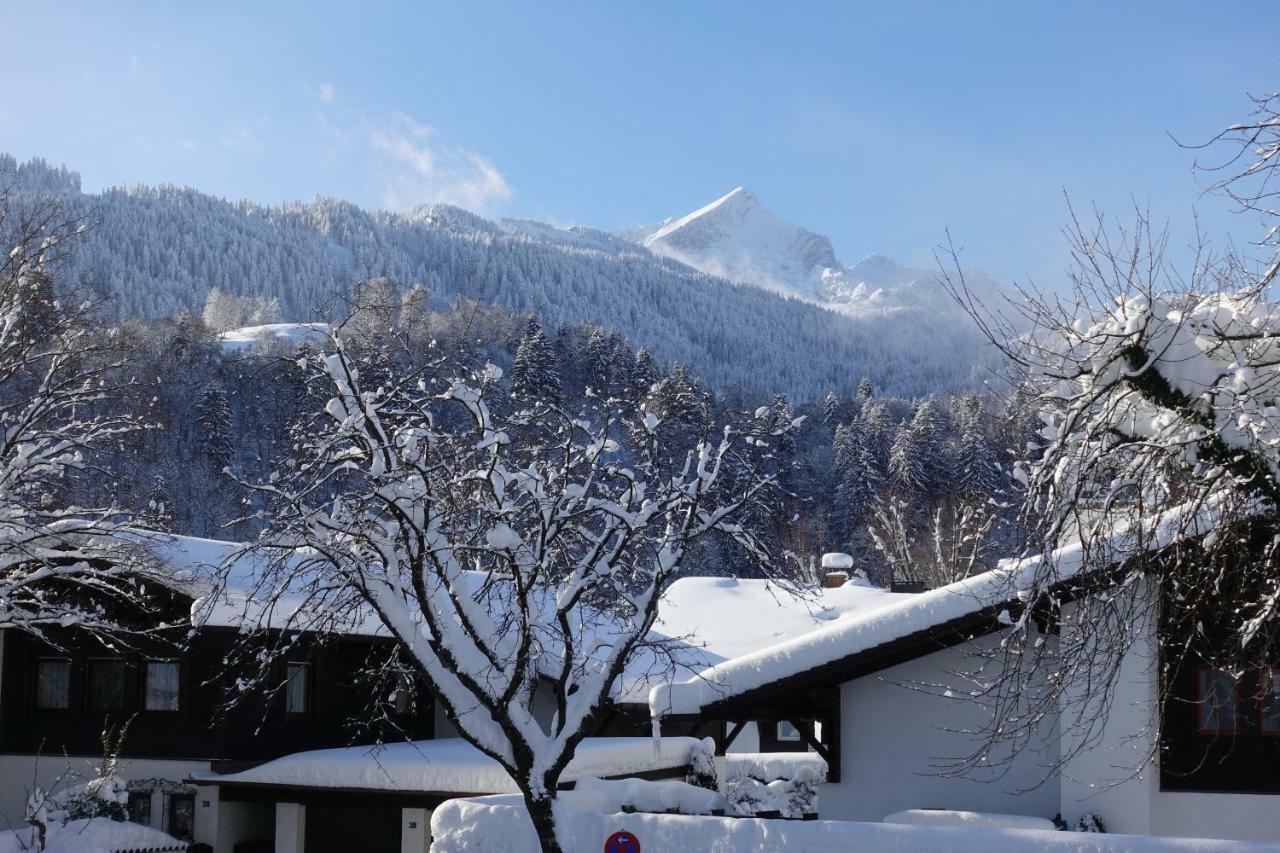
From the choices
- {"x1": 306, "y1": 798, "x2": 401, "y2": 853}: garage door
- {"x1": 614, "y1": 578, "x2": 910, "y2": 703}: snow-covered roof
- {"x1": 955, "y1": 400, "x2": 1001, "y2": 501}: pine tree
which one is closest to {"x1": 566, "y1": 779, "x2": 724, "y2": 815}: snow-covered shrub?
{"x1": 306, "y1": 798, "x2": 401, "y2": 853}: garage door

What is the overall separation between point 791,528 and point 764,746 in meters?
23.9

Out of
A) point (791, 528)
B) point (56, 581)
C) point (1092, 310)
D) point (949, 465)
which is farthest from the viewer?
point (949, 465)

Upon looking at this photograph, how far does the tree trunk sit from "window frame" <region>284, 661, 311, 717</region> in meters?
10.6

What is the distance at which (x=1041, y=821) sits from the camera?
504 inches

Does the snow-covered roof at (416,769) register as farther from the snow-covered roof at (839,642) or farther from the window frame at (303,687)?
the snow-covered roof at (839,642)

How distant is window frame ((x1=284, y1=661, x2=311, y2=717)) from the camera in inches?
877

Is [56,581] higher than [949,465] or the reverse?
the reverse

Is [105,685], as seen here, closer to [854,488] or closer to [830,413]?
[854,488]

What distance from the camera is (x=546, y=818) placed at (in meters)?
12.8

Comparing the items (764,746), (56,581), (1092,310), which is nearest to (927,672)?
(1092,310)

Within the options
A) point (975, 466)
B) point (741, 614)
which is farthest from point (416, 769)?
point (975, 466)

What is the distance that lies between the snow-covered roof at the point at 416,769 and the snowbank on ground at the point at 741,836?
420 centimetres

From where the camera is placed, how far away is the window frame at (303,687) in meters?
22.3

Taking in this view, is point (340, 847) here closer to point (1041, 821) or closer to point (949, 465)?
point (1041, 821)
